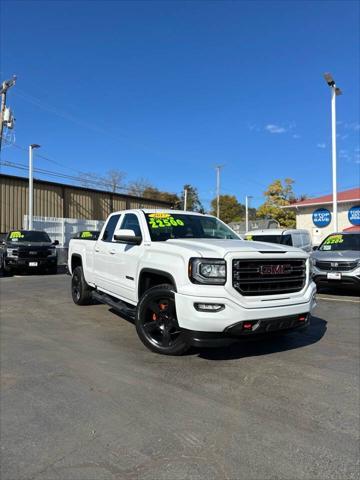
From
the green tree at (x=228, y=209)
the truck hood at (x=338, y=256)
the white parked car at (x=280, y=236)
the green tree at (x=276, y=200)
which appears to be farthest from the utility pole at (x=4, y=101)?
the green tree at (x=228, y=209)

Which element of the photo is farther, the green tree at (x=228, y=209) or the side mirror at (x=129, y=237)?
the green tree at (x=228, y=209)

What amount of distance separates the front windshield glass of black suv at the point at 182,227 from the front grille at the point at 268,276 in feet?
4.37

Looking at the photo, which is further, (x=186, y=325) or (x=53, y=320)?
(x=53, y=320)

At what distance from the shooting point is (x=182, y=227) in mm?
5996

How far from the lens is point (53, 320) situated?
7375 millimetres

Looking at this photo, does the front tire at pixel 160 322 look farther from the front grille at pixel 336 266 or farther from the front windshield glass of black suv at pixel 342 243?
the front windshield glass of black suv at pixel 342 243

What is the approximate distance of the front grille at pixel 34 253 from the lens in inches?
629

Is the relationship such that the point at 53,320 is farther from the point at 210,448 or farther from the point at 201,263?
the point at 210,448

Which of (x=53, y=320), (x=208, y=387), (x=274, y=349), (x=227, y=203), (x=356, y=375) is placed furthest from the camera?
(x=227, y=203)

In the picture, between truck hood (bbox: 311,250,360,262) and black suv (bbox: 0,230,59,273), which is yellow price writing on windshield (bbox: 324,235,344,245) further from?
black suv (bbox: 0,230,59,273)

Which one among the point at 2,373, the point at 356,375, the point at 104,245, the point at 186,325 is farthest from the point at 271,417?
the point at 104,245

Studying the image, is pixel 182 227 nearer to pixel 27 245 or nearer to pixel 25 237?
pixel 27 245

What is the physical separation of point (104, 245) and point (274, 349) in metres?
3.19

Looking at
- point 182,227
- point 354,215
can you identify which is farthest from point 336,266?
point 354,215
